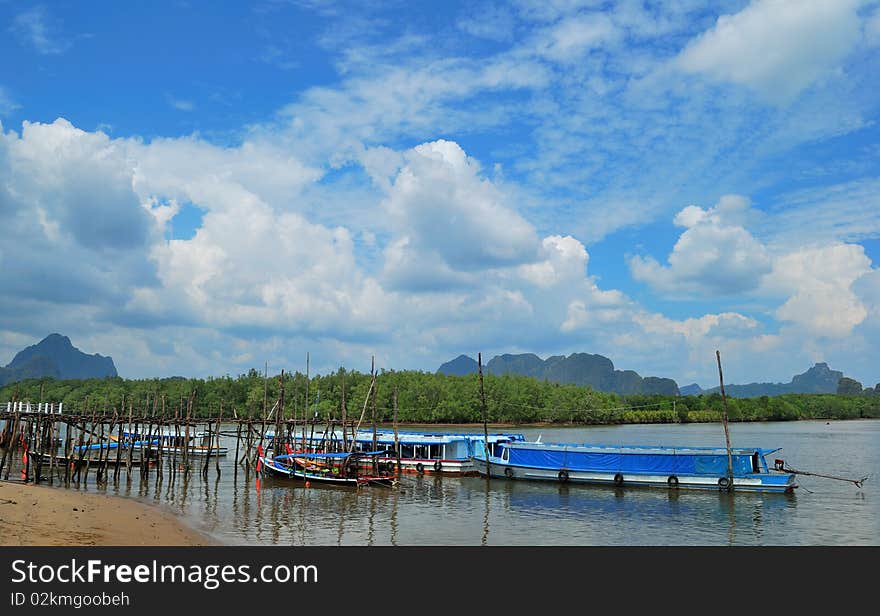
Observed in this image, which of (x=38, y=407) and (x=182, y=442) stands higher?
(x=38, y=407)

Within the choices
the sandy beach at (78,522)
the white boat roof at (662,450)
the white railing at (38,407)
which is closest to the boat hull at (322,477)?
the sandy beach at (78,522)

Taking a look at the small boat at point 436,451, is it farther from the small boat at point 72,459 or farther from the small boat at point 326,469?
the small boat at point 72,459

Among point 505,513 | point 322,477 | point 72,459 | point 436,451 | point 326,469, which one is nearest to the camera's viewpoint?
point 505,513

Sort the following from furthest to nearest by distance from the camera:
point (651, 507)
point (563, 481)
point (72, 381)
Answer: point (72, 381), point (563, 481), point (651, 507)

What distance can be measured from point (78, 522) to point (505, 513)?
19.4 meters

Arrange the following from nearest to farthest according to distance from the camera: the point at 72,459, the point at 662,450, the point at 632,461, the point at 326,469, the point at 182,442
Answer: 1. the point at 326,469
2. the point at 632,461
3. the point at 72,459
4. the point at 662,450
5. the point at 182,442

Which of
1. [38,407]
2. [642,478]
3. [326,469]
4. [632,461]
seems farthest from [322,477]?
[38,407]

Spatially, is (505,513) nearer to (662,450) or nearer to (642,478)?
(642,478)

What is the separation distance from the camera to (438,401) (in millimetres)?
135750
